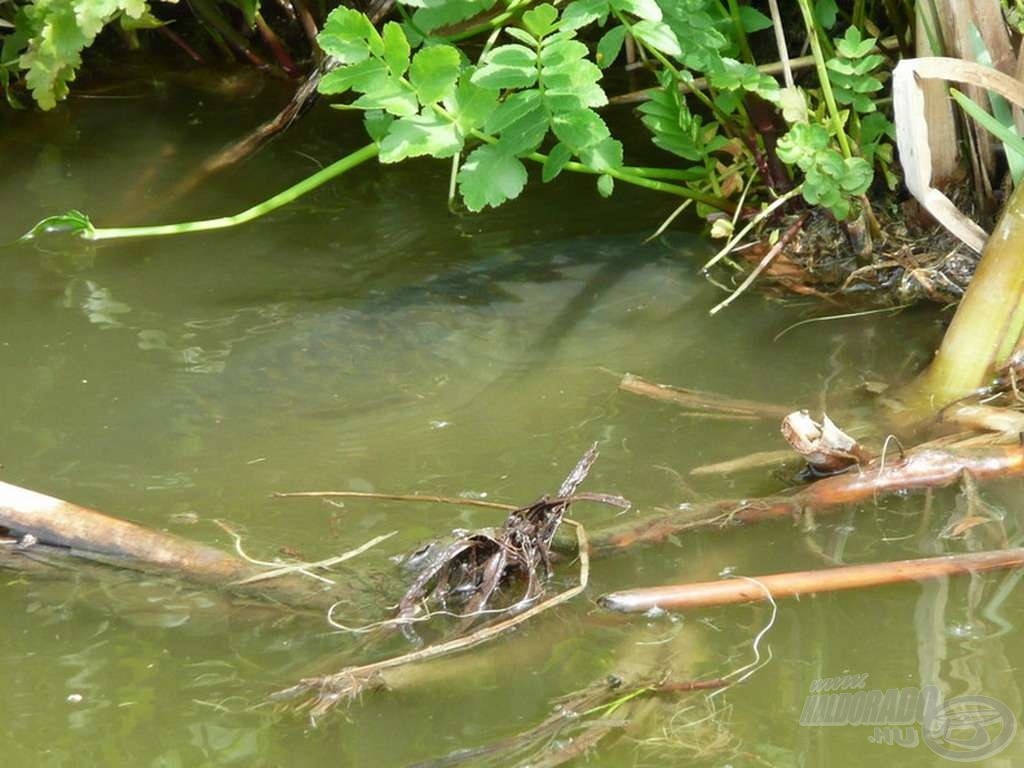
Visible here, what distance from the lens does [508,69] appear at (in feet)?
8.61

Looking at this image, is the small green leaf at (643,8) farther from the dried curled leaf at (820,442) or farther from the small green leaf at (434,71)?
the dried curled leaf at (820,442)

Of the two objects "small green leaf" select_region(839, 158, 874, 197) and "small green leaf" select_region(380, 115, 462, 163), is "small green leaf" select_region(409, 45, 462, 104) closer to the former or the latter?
"small green leaf" select_region(380, 115, 462, 163)

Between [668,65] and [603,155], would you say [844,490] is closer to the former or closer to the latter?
[603,155]

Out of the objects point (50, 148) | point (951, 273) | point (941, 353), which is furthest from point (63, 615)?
point (50, 148)

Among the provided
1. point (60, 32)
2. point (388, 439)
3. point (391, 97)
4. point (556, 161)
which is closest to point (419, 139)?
point (391, 97)

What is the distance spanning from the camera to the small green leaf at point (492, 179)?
9.04 ft

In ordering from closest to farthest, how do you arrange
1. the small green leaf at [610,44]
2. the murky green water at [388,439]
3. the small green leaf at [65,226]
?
the murky green water at [388,439] < the small green leaf at [610,44] < the small green leaf at [65,226]

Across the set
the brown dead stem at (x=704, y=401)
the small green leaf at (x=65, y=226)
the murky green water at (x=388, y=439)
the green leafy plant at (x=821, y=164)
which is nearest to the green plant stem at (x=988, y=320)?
the murky green water at (x=388, y=439)

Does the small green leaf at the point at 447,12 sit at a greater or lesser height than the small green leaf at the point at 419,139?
greater

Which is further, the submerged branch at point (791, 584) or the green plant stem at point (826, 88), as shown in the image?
the green plant stem at point (826, 88)

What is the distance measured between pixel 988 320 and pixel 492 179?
1095mm

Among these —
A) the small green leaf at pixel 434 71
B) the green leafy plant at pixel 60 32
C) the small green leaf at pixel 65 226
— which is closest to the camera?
the small green leaf at pixel 434 71

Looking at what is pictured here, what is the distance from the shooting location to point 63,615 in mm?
2096

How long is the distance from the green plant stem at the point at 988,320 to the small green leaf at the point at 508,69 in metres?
1.03
